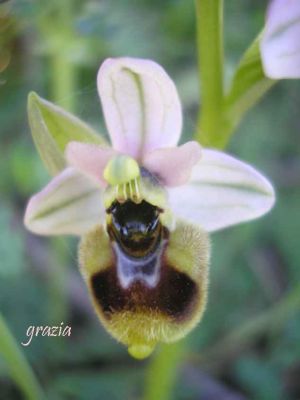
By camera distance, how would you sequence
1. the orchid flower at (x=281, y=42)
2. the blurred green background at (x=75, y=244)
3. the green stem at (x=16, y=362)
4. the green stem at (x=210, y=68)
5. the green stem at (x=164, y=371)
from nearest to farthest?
the orchid flower at (x=281, y=42)
the green stem at (x=210, y=68)
the green stem at (x=16, y=362)
the green stem at (x=164, y=371)
the blurred green background at (x=75, y=244)

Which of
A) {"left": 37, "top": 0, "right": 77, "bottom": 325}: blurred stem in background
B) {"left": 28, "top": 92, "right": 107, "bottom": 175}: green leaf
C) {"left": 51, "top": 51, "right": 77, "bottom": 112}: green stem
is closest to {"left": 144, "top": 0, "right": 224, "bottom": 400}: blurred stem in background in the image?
{"left": 28, "top": 92, "right": 107, "bottom": 175}: green leaf

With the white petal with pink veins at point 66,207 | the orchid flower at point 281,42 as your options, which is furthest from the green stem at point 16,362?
the orchid flower at point 281,42

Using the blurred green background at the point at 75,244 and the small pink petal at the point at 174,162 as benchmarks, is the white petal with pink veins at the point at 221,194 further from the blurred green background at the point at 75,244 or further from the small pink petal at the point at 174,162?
the blurred green background at the point at 75,244

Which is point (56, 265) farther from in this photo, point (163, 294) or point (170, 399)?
point (163, 294)

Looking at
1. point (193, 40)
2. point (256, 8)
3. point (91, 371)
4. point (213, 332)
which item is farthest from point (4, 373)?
point (256, 8)

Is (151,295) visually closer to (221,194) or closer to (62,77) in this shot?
(221,194)
